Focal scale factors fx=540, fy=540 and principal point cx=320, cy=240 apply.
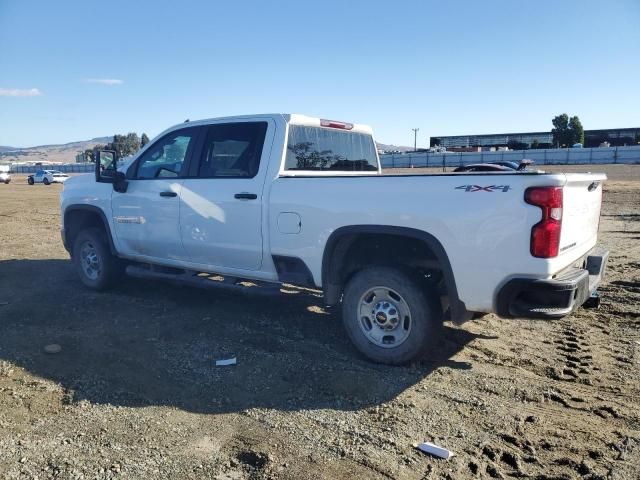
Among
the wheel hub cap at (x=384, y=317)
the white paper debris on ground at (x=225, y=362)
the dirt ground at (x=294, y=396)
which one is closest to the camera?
the dirt ground at (x=294, y=396)

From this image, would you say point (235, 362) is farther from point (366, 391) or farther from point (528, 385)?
point (528, 385)

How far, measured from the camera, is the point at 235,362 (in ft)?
15.5

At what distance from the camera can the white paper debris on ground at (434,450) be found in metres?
3.26

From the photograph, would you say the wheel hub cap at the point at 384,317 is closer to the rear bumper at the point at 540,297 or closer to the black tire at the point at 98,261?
the rear bumper at the point at 540,297

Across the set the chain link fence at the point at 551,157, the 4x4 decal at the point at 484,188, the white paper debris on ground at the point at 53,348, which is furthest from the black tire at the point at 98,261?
the chain link fence at the point at 551,157

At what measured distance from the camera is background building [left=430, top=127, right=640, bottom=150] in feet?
261

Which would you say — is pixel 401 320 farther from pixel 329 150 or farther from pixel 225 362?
pixel 329 150

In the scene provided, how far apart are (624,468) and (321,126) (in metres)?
4.17

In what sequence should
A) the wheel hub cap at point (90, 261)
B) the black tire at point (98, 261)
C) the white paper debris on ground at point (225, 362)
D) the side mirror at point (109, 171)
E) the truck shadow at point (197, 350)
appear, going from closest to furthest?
1. the truck shadow at point (197, 350)
2. the white paper debris on ground at point (225, 362)
3. the side mirror at point (109, 171)
4. the black tire at point (98, 261)
5. the wheel hub cap at point (90, 261)

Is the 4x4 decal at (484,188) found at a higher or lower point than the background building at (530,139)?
lower

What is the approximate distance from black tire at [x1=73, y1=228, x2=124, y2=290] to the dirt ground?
1.70ft

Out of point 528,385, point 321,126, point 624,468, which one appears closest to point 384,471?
point 624,468

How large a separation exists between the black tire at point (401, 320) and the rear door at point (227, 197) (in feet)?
3.68

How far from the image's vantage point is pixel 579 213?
429cm
